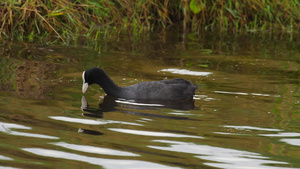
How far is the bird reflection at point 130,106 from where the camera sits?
19.1 feet

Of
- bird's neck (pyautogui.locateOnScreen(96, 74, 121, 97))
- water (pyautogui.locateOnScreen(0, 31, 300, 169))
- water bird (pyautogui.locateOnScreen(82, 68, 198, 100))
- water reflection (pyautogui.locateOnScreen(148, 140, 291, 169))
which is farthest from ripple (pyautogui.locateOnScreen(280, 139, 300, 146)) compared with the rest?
bird's neck (pyautogui.locateOnScreen(96, 74, 121, 97))

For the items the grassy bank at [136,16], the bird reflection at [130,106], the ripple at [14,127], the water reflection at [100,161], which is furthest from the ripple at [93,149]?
the grassy bank at [136,16]

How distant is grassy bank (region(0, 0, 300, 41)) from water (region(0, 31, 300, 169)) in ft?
1.87

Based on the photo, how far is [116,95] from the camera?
6.71 meters

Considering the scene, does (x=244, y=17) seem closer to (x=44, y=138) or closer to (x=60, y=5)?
(x=60, y=5)

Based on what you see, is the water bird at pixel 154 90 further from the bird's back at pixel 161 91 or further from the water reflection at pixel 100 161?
the water reflection at pixel 100 161

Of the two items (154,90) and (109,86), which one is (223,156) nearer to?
(154,90)

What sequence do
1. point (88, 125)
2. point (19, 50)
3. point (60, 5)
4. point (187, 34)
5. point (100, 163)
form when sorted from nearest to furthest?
point (100, 163) → point (88, 125) → point (19, 50) → point (60, 5) → point (187, 34)

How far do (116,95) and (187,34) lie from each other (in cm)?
580

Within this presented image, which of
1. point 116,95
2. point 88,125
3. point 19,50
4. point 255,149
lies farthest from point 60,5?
point 255,149

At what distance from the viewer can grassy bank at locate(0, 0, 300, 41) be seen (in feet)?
33.6

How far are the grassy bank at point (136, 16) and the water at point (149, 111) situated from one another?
1.87 feet

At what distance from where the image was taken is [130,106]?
245 inches

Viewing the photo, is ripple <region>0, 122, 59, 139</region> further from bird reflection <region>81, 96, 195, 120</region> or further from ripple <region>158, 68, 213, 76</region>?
ripple <region>158, 68, 213, 76</region>
